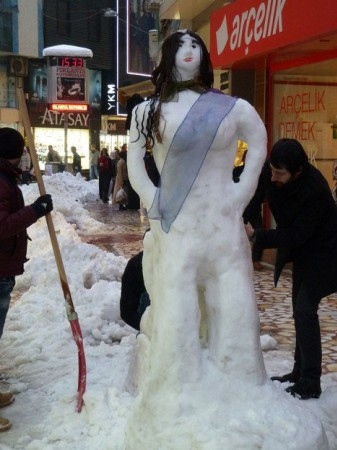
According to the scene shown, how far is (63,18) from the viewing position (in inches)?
1528

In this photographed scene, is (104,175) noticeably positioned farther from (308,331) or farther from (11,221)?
(308,331)

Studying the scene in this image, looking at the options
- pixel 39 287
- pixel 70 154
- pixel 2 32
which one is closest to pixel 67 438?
pixel 39 287

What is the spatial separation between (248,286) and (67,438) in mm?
1274

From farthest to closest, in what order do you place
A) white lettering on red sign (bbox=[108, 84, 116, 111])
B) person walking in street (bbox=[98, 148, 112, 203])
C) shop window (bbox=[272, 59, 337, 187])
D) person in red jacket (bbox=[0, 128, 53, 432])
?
white lettering on red sign (bbox=[108, 84, 116, 111]), person walking in street (bbox=[98, 148, 112, 203]), shop window (bbox=[272, 59, 337, 187]), person in red jacket (bbox=[0, 128, 53, 432])

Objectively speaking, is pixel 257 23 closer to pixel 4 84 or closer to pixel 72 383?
pixel 72 383

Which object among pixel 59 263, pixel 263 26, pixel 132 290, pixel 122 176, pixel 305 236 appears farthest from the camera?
pixel 122 176

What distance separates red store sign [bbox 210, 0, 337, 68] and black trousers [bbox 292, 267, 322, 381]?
3435 mm

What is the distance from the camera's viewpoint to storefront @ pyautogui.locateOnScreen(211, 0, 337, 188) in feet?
26.2

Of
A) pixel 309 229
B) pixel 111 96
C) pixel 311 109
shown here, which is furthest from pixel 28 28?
pixel 309 229

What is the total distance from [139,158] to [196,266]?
0.65 m

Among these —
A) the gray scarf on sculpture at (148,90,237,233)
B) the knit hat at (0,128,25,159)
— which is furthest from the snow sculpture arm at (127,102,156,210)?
the knit hat at (0,128,25,159)

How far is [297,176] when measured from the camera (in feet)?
13.5

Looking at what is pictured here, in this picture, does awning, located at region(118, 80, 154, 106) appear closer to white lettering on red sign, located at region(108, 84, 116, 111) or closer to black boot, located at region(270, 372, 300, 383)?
black boot, located at region(270, 372, 300, 383)

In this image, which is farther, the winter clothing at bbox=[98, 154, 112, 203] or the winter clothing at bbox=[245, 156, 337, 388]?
the winter clothing at bbox=[98, 154, 112, 203]
